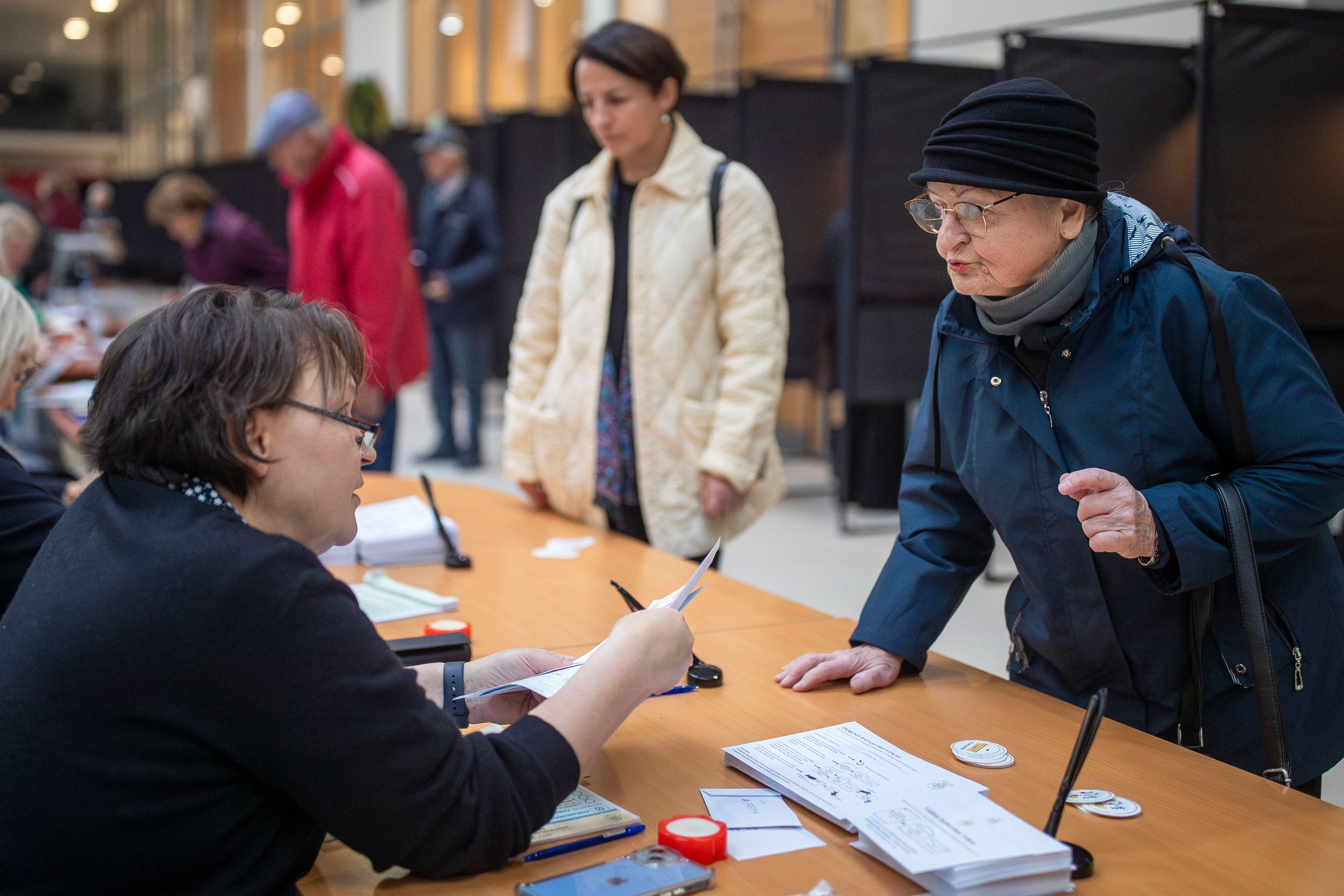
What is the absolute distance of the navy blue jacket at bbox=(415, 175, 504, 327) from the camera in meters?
6.76

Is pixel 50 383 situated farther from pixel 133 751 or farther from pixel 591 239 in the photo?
pixel 133 751

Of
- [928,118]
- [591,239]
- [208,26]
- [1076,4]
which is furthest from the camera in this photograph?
[208,26]

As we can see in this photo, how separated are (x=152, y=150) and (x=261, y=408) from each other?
23964 mm

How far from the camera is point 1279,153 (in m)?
3.50

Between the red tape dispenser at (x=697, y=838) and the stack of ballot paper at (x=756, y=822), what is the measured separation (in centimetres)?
2

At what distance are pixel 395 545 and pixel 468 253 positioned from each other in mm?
4712

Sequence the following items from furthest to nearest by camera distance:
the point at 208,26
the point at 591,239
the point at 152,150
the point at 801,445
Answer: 1. the point at 152,150
2. the point at 208,26
3. the point at 801,445
4. the point at 591,239

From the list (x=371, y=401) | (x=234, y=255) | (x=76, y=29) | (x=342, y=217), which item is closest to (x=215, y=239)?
(x=234, y=255)

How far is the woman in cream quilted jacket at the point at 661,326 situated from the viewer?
2568 millimetres

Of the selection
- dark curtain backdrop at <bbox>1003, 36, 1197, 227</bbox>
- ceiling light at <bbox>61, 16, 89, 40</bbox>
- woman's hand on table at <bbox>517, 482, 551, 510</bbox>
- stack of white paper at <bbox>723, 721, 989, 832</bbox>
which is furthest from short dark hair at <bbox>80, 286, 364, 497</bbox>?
ceiling light at <bbox>61, 16, 89, 40</bbox>

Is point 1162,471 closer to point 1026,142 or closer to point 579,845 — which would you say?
point 1026,142

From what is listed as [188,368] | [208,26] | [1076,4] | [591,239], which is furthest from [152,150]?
[188,368]

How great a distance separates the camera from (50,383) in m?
4.88

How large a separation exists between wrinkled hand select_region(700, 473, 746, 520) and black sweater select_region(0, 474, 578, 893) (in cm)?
152
